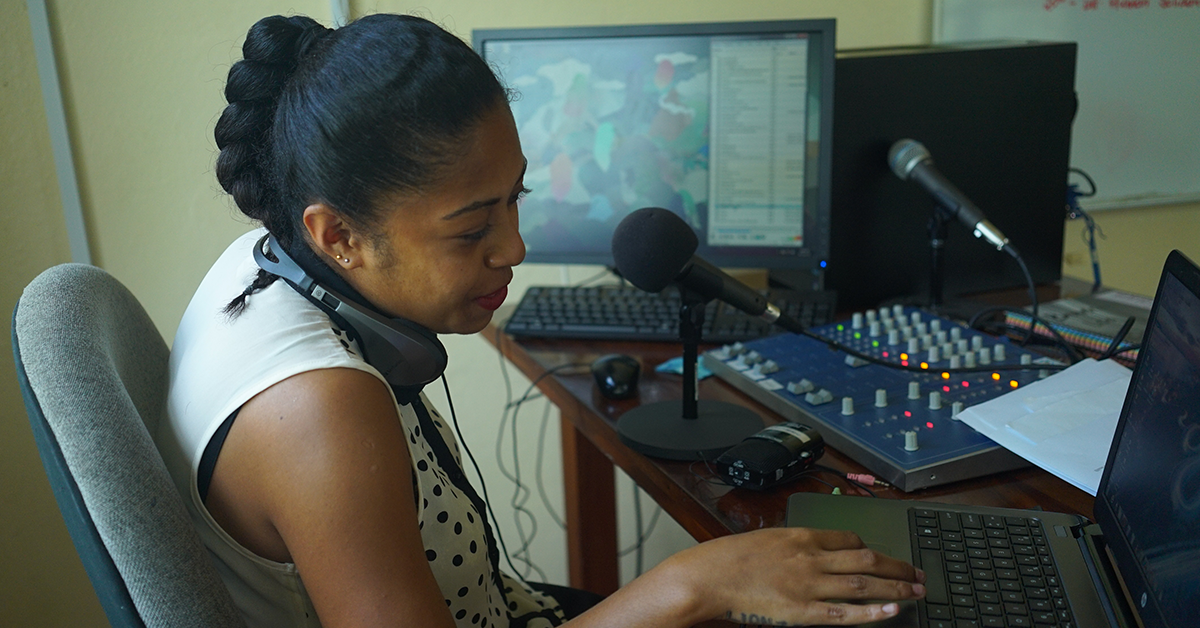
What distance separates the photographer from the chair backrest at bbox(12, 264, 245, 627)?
2.00 ft

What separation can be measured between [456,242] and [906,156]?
89 cm

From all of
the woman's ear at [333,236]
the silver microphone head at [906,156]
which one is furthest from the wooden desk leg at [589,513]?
the woman's ear at [333,236]

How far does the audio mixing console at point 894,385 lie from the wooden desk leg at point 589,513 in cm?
42

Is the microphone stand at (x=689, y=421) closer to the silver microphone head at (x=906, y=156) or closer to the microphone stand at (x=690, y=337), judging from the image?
the microphone stand at (x=690, y=337)

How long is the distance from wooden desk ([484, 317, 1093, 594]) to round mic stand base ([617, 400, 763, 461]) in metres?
0.01

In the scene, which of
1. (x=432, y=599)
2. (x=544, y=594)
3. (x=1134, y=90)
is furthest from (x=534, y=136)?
(x=1134, y=90)

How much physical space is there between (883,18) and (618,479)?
1.16 m

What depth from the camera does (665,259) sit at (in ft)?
3.10

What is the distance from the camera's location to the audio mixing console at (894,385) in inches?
36.4

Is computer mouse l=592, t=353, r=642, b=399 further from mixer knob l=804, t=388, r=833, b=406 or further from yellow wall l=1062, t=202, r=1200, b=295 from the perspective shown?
yellow wall l=1062, t=202, r=1200, b=295

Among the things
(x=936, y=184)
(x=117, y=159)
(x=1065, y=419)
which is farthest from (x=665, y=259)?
(x=117, y=159)

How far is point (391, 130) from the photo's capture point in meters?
0.75

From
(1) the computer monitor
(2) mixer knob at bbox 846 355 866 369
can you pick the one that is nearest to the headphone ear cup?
(2) mixer knob at bbox 846 355 866 369

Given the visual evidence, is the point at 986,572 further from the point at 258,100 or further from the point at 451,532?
the point at 258,100
